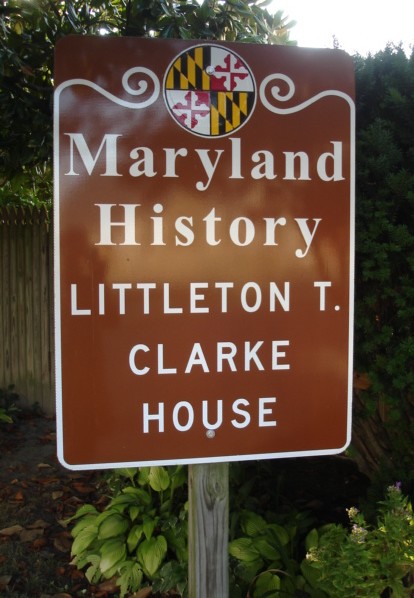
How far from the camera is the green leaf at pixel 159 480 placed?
322 cm

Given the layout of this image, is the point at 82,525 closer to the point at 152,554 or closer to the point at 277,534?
the point at 152,554

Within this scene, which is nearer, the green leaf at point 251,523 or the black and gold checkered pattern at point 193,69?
the black and gold checkered pattern at point 193,69

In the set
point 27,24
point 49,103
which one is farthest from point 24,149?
point 27,24

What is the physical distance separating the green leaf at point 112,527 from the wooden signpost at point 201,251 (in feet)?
4.53

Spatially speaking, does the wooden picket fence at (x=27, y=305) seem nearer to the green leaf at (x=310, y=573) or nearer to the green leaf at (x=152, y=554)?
the green leaf at (x=152, y=554)

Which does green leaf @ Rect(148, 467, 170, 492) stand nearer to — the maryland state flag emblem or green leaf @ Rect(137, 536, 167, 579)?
green leaf @ Rect(137, 536, 167, 579)

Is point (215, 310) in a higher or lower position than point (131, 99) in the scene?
lower

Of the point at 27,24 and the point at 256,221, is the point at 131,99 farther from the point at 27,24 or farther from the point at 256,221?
the point at 27,24

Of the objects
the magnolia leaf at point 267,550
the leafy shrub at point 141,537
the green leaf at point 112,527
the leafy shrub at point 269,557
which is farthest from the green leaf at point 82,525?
the magnolia leaf at point 267,550

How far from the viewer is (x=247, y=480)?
11.1ft

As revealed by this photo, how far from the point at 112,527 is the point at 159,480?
0.33 meters

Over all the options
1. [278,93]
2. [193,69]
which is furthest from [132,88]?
[278,93]

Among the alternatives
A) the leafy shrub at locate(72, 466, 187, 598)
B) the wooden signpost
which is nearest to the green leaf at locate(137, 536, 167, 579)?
the leafy shrub at locate(72, 466, 187, 598)

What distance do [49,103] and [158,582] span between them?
8.90 feet
